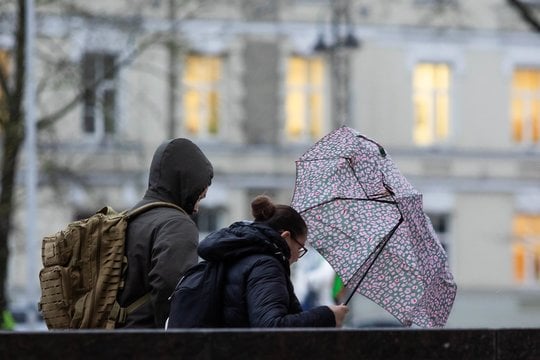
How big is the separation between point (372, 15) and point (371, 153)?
3307 centimetres

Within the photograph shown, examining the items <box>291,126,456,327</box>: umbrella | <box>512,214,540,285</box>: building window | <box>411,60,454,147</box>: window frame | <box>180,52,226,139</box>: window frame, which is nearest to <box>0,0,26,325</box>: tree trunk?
<box>291,126,456,327</box>: umbrella

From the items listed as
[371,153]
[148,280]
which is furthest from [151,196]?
[371,153]

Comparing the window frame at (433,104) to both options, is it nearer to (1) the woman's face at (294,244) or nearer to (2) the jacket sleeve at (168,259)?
(2) the jacket sleeve at (168,259)

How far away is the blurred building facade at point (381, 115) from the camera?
38.5 metres

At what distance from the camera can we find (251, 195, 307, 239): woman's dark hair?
653cm

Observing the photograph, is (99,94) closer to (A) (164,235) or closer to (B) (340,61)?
(B) (340,61)

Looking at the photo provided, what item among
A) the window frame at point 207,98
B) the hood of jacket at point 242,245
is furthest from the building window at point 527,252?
the hood of jacket at point 242,245

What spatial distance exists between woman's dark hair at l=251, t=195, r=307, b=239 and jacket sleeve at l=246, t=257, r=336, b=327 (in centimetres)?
31

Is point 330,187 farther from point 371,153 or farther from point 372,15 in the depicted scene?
point 372,15

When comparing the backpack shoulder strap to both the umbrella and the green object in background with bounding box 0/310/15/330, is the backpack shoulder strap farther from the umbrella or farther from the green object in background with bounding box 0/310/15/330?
the green object in background with bounding box 0/310/15/330

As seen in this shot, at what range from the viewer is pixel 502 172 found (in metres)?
40.7

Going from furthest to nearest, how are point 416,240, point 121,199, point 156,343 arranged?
point 121,199 → point 416,240 → point 156,343

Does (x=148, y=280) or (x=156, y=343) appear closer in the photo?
(x=156, y=343)

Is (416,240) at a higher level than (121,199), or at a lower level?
higher
